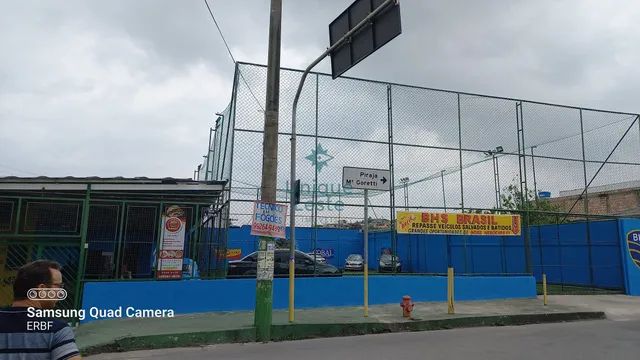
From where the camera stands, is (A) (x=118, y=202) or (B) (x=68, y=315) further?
(A) (x=118, y=202)

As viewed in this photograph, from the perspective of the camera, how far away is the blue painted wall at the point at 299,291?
11.0 m

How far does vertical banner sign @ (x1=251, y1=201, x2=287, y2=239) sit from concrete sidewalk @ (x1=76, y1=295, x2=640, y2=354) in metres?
1.82

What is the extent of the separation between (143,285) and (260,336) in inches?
138

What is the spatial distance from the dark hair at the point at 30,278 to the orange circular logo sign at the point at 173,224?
9.41m

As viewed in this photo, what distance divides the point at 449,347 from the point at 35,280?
748cm

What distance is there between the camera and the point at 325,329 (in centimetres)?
989

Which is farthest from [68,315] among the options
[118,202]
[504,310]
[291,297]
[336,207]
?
[504,310]

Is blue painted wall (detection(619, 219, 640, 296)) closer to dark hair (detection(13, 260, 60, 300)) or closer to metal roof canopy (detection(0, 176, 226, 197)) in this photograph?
metal roof canopy (detection(0, 176, 226, 197))

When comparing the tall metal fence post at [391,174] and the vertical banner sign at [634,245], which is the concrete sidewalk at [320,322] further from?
the vertical banner sign at [634,245]

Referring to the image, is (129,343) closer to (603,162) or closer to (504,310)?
(504,310)

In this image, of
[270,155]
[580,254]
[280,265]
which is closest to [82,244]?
[270,155]

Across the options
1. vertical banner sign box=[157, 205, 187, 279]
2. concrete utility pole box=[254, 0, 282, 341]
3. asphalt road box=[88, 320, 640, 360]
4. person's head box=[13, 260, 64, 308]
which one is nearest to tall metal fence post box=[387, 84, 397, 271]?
asphalt road box=[88, 320, 640, 360]

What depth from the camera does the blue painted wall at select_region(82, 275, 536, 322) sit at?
11.0 metres

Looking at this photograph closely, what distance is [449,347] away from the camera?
336 inches
